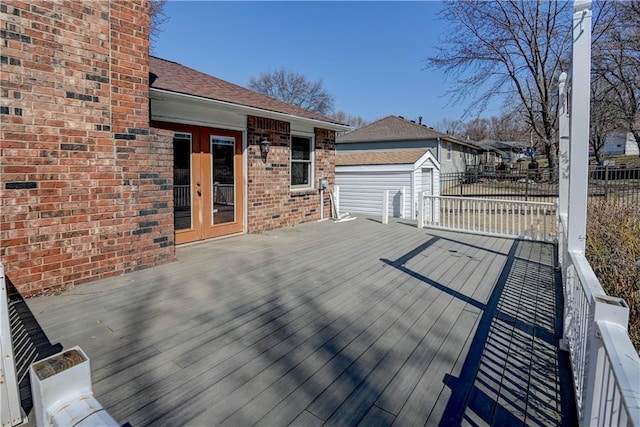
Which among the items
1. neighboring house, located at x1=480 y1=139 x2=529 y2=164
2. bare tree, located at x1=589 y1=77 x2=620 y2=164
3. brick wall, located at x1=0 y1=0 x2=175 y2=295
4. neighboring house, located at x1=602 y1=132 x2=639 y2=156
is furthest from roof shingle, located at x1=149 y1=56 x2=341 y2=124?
neighboring house, located at x1=602 y1=132 x2=639 y2=156

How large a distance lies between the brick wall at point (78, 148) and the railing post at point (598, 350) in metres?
4.77

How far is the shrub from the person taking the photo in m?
2.97

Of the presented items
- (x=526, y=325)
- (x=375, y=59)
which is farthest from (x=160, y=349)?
(x=375, y=59)

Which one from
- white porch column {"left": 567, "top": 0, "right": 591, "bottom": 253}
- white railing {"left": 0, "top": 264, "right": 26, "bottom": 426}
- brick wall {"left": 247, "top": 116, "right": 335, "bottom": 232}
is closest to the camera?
white railing {"left": 0, "top": 264, "right": 26, "bottom": 426}

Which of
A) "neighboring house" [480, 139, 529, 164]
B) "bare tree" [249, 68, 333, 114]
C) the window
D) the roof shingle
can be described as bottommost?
the window

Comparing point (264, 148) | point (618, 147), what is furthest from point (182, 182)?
point (618, 147)

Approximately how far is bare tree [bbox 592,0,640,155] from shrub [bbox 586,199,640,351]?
1282cm

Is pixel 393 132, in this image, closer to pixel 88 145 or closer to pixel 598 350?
pixel 88 145

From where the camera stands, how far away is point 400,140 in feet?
71.1

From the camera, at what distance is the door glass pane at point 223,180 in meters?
6.78

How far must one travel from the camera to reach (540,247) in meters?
6.42

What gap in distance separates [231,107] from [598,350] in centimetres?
622

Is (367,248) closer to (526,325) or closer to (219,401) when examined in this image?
(526,325)

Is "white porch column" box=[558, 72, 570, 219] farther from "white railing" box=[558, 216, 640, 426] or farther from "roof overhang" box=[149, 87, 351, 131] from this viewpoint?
"roof overhang" box=[149, 87, 351, 131]
